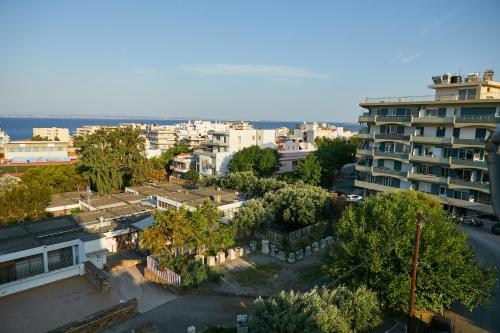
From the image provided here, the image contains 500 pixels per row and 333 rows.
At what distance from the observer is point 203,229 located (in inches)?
878

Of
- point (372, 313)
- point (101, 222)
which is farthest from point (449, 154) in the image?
point (101, 222)

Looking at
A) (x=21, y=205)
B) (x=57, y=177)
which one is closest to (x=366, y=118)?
(x=21, y=205)

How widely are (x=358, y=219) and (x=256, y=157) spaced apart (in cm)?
4084

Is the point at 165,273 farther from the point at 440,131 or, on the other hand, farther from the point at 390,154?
the point at 440,131

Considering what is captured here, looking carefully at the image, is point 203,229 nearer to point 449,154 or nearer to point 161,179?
point 449,154

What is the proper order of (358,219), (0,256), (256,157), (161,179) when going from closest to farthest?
(0,256)
(358,219)
(256,157)
(161,179)

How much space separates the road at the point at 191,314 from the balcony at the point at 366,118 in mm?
34328

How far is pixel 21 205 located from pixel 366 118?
135 feet

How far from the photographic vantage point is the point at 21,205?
30203 mm

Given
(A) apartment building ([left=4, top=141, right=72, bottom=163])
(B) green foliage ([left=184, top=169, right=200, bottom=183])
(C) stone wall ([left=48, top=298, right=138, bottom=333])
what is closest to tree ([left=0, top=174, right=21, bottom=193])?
(C) stone wall ([left=48, top=298, right=138, bottom=333])

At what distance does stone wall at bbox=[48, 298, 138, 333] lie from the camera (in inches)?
596

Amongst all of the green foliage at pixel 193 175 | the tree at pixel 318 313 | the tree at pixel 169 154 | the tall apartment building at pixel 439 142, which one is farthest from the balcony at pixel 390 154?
the tree at pixel 169 154

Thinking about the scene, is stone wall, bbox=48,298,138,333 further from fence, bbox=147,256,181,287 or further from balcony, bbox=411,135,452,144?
balcony, bbox=411,135,452,144

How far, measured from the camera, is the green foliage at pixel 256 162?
194 ft
